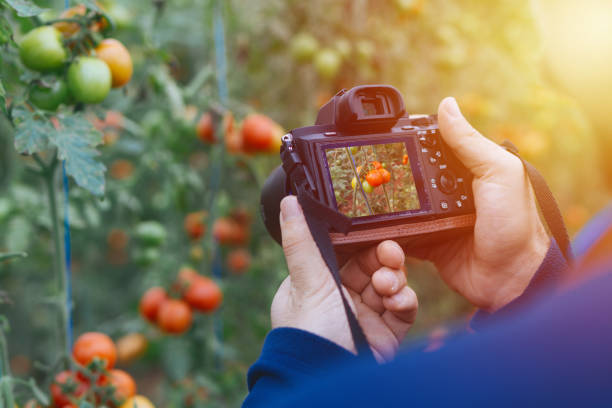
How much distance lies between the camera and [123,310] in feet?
6.06

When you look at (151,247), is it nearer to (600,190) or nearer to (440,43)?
(440,43)

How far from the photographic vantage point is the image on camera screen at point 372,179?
706 mm

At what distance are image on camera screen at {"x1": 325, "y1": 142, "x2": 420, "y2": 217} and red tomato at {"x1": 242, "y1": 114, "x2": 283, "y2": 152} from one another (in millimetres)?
613

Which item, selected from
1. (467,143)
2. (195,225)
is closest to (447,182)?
(467,143)

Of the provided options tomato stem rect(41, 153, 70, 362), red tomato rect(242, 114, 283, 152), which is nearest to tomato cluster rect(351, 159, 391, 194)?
tomato stem rect(41, 153, 70, 362)

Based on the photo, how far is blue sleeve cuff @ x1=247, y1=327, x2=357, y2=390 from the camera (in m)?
0.58

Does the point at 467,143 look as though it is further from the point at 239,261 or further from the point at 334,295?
the point at 239,261

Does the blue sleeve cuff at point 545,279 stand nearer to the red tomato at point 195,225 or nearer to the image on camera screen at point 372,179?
the image on camera screen at point 372,179

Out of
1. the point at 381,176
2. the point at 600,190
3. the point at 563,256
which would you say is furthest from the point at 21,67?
the point at 600,190

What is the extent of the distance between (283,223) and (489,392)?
0.38 m

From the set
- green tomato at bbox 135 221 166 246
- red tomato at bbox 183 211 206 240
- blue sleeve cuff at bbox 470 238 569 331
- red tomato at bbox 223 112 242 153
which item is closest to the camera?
blue sleeve cuff at bbox 470 238 569 331

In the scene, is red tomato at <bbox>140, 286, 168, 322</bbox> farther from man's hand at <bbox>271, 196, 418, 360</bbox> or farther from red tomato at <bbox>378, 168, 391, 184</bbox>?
red tomato at <bbox>378, 168, 391, 184</bbox>

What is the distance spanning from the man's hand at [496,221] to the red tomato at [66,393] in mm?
661

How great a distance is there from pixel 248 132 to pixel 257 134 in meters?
→ 0.03
